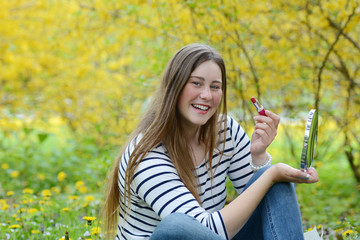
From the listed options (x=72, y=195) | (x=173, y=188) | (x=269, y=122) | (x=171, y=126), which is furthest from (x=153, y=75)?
(x=173, y=188)

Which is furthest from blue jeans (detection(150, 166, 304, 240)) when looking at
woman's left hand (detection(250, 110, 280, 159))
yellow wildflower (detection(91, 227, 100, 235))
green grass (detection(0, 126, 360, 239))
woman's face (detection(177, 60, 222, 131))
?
yellow wildflower (detection(91, 227, 100, 235))

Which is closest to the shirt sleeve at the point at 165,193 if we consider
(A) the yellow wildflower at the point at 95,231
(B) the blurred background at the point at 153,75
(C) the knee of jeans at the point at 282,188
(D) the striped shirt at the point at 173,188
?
(D) the striped shirt at the point at 173,188

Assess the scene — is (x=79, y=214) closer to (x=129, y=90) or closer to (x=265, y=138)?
(x=265, y=138)

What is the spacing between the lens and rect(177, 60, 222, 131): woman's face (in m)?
1.78

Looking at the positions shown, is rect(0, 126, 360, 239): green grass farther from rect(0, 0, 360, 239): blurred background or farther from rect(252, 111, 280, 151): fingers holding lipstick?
rect(252, 111, 280, 151): fingers holding lipstick

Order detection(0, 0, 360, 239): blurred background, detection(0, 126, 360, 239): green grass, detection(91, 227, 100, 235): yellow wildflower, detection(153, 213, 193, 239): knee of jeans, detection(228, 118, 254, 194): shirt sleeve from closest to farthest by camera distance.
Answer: detection(153, 213, 193, 239): knee of jeans < detection(228, 118, 254, 194): shirt sleeve < detection(91, 227, 100, 235): yellow wildflower < detection(0, 126, 360, 239): green grass < detection(0, 0, 360, 239): blurred background

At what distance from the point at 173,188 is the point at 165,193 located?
0.04 m

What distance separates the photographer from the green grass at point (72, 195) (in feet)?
7.77

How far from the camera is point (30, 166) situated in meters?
4.68

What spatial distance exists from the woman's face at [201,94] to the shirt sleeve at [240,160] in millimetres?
277

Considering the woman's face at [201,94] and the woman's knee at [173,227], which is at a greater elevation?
the woman's face at [201,94]

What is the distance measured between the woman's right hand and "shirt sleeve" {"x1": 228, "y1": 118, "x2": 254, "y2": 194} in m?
0.43

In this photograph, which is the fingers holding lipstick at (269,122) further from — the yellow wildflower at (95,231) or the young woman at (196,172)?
the yellow wildflower at (95,231)

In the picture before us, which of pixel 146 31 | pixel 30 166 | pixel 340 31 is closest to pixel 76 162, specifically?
pixel 30 166
